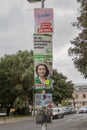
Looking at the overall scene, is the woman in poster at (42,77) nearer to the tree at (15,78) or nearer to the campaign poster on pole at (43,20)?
the campaign poster on pole at (43,20)

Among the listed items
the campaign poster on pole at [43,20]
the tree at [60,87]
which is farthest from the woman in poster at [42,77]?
the tree at [60,87]

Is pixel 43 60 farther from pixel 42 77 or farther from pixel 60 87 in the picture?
pixel 60 87

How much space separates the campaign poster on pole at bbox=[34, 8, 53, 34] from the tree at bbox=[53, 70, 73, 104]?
76.2m

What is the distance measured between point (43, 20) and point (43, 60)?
4.10 ft

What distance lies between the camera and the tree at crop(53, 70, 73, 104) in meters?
91.1

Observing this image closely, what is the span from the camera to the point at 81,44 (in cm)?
3362

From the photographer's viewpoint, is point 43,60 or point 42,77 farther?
point 42,77

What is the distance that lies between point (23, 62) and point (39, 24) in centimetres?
6649

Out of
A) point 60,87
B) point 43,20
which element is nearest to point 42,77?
point 43,20

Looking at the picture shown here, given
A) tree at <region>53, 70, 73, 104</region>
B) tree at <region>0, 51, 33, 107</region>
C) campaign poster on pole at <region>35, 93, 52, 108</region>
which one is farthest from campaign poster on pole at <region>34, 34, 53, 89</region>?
tree at <region>53, 70, 73, 104</region>

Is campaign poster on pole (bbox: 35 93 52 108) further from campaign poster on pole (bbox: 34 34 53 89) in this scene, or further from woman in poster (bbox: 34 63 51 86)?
woman in poster (bbox: 34 63 51 86)

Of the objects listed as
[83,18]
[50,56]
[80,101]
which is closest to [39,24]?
[50,56]

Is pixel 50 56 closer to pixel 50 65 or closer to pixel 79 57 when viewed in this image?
pixel 50 65

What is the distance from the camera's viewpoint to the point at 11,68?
77312 millimetres
